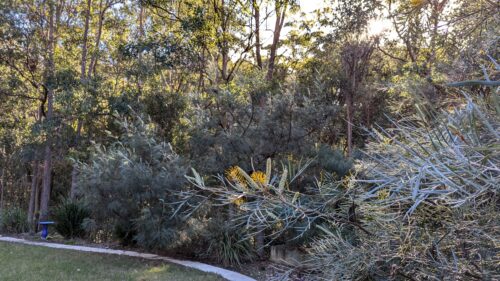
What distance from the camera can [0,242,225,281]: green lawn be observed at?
21.0 ft

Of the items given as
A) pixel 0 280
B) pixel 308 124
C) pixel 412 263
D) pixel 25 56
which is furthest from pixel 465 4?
pixel 25 56

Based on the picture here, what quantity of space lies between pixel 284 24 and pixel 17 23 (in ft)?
23.9

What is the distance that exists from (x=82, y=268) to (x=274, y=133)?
387 cm

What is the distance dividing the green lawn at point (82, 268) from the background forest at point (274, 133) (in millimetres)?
535

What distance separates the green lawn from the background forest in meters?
0.53

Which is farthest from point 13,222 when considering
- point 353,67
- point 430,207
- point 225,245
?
point 430,207

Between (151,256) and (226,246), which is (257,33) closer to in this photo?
(226,246)

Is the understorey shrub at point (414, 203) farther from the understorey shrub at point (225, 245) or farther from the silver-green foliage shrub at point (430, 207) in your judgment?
the understorey shrub at point (225, 245)

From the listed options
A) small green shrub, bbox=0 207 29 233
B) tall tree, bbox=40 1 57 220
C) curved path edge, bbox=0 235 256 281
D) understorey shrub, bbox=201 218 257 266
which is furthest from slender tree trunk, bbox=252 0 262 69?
small green shrub, bbox=0 207 29 233

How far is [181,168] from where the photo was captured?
298 inches

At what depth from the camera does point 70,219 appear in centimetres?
1108

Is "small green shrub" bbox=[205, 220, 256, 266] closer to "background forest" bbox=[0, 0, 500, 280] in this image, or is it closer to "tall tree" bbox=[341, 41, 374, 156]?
"background forest" bbox=[0, 0, 500, 280]

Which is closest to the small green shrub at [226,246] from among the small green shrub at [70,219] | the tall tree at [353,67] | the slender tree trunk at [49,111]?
the tall tree at [353,67]

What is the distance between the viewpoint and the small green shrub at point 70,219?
10992mm
